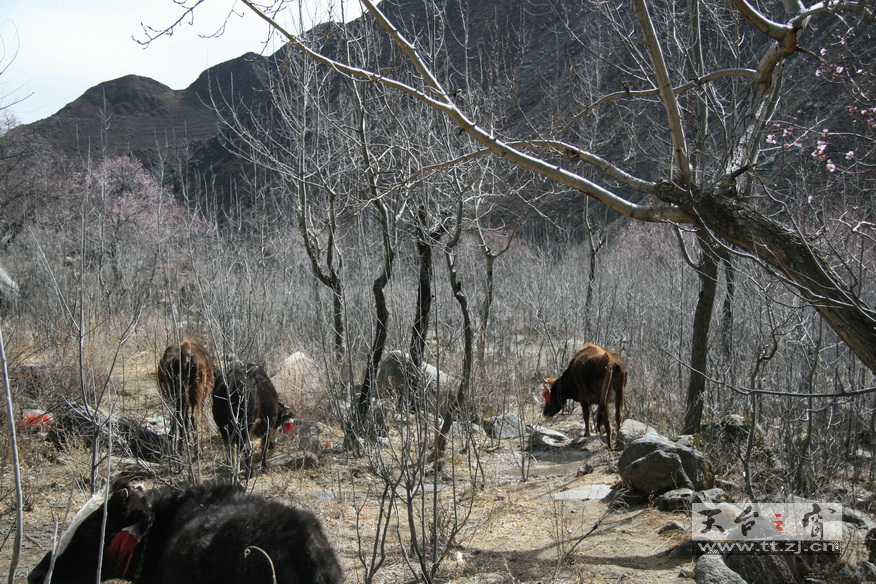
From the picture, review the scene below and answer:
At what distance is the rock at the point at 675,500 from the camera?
5996 millimetres

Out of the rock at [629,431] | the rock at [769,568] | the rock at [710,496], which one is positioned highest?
the rock at [769,568]

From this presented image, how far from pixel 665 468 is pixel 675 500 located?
1.03ft

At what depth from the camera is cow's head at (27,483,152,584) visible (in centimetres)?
373

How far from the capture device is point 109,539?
384cm

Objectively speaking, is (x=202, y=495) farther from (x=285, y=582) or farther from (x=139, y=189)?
(x=139, y=189)

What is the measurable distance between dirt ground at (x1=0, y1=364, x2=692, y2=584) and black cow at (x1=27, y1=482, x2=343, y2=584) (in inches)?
14.3

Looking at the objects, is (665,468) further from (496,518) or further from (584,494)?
(496,518)

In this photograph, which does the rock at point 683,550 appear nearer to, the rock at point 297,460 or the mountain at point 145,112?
the rock at point 297,460

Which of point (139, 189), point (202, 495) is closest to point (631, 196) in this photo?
point (139, 189)

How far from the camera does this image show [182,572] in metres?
3.56

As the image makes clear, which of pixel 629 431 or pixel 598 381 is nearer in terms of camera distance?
pixel 629 431

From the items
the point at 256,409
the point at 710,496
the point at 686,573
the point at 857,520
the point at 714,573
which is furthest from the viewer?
the point at 256,409

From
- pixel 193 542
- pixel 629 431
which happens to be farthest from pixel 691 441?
pixel 193 542

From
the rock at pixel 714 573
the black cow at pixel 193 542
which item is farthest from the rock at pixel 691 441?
the black cow at pixel 193 542
